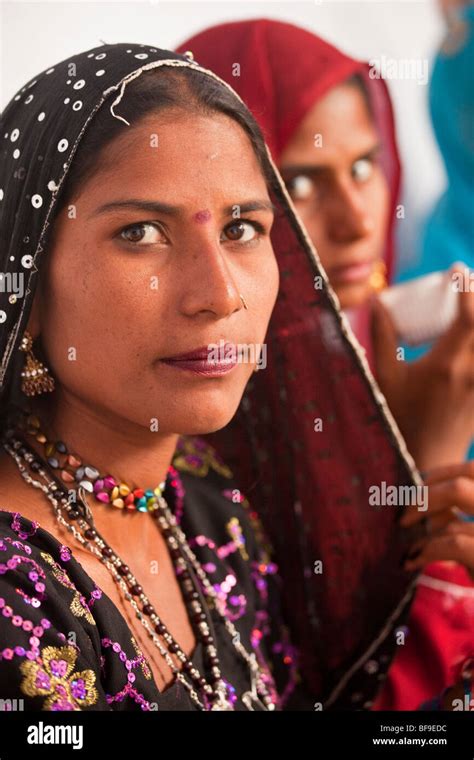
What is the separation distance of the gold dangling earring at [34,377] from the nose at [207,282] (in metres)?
0.19

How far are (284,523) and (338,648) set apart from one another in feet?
0.63

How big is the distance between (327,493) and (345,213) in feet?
1.89

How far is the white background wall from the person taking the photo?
133cm

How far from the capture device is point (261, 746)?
3.31 feet

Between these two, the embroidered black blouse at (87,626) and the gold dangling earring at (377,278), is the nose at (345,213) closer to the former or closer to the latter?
the gold dangling earring at (377,278)

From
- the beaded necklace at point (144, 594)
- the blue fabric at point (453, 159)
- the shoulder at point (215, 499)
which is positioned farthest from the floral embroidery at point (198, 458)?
the blue fabric at point (453, 159)

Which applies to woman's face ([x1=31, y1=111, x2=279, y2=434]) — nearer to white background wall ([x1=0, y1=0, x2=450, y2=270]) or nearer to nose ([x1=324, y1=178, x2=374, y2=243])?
white background wall ([x1=0, y1=0, x2=450, y2=270])

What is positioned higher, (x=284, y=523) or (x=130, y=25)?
(x=130, y=25)

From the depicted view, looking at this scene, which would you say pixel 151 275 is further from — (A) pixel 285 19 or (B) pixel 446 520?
(A) pixel 285 19

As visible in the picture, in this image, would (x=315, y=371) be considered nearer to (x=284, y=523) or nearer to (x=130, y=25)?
(x=284, y=523)

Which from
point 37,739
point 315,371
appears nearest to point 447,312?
point 315,371

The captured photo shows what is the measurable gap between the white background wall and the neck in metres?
0.47

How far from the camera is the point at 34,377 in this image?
1017mm

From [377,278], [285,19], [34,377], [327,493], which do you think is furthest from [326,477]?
[285,19]
